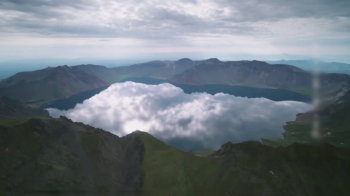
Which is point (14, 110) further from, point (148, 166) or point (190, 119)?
point (148, 166)

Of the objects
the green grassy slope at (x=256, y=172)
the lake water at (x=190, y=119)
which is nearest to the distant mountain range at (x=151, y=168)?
the green grassy slope at (x=256, y=172)

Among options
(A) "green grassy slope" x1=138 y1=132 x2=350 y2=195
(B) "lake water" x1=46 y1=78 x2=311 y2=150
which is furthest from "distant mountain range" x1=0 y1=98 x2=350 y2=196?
(B) "lake water" x1=46 y1=78 x2=311 y2=150

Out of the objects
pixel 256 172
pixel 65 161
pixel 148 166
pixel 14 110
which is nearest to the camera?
pixel 256 172

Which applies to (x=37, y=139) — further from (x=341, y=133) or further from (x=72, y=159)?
(x=341, y=133)

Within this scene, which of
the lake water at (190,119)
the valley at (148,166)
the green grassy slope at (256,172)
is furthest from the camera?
the lake water at (190,119)

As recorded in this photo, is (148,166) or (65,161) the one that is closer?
(65,161)

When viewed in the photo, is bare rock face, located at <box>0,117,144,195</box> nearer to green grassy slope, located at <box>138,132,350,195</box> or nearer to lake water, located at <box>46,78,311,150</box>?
green grassy slope, located at <box>138,132,350,195</box>

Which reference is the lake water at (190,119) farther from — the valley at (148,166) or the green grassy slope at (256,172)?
the green grassy slope at (256,172)

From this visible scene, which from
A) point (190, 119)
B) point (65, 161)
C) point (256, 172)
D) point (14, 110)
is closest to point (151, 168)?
point (65, 161)

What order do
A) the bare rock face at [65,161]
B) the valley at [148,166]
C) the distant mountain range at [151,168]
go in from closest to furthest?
1. the distant mountain range at [151,168]
2. the valley at [148,166]
3. the bare rock face at [65,161]

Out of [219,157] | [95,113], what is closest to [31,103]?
[95,113]
